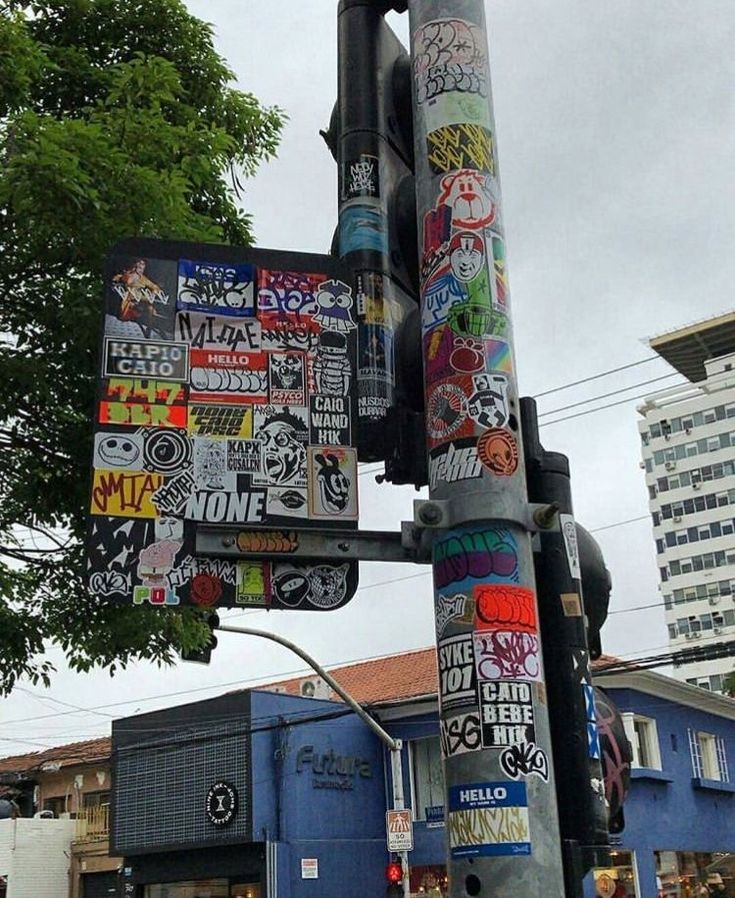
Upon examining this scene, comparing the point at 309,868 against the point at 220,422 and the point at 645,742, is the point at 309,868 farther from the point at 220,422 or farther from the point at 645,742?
the point at 220,422

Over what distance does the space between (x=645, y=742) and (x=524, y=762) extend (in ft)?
83.6

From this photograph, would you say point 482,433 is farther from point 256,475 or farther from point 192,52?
point 192,52

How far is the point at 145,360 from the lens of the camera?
465 centimetres

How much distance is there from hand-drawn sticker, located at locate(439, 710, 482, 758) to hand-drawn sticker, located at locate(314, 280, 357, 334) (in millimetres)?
1786

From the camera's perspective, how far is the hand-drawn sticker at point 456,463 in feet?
13.6

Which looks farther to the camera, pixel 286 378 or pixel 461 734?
pixel 286 378

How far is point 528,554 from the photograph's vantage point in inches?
162

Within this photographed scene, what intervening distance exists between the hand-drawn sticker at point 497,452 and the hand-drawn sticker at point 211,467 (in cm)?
101

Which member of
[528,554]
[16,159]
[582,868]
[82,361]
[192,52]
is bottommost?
[582,868]

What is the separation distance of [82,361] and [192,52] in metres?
3.75

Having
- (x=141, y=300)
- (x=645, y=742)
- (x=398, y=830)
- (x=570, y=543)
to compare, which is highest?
(x=645, y=742)

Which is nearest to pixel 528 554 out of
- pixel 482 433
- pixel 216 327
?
pixel 482 433

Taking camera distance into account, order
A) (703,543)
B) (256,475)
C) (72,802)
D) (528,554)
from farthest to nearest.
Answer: (703,543) → (72,802) → (256,475) → (528,554)

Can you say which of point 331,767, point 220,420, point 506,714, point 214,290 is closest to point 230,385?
point 220,420
